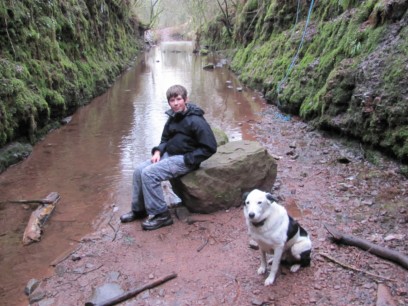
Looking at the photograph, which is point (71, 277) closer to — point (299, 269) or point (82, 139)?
point (299, 269)

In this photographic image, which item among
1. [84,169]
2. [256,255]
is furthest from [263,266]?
[84,169]

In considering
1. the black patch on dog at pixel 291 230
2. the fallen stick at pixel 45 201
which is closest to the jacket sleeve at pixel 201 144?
the black patch on dog at pixel 291 230

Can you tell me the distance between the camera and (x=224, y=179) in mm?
5656

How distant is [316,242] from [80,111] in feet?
36.3

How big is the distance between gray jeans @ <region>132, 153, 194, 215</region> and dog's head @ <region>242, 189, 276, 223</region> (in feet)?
5.97

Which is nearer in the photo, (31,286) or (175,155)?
(31,286)

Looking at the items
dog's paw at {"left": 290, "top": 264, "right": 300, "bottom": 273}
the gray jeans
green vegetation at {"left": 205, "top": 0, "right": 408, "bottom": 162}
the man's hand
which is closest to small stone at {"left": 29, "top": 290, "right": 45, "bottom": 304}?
the gray jeans

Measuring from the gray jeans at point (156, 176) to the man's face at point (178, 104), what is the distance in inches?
26.5

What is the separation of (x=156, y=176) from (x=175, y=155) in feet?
1.40

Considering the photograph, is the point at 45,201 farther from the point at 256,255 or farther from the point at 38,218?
the point at 256,255

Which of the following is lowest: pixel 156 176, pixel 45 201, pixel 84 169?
pixel 84 169

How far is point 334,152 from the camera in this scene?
7.99m

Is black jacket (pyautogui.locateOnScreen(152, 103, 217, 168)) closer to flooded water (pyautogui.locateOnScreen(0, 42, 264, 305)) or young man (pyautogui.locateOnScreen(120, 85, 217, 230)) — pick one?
young man (pyautogui.locateOnScreen(120, 85, 217, 230))

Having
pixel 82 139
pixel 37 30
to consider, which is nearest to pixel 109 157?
pixel 82 139
